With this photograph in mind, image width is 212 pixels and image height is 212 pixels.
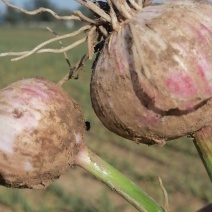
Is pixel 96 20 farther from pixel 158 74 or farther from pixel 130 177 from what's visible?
pixel 130 177

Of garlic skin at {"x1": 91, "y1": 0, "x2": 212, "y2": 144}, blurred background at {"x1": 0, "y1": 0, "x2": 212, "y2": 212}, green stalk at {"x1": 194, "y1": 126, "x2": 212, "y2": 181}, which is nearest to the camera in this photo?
garlic skin at {"x1": 91, "y1": 0, "x2": 212, "y2": 144}

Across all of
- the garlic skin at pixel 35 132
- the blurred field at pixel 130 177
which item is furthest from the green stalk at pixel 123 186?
the blurred field at pixel 130 177

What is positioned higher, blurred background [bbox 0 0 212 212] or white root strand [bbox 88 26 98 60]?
white root strand [bbox 88 26 98 60]

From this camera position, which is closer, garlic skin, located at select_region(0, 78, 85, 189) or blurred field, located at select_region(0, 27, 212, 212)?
garlic skin, located at select_region(0, 78, 85, 189)

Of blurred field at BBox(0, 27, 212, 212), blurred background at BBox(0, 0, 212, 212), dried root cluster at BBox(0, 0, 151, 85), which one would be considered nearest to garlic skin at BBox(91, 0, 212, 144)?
dried root cluster at BBox(0, 0, 151, 85)

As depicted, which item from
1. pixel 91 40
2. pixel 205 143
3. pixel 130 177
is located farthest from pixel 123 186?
pixel 130 177

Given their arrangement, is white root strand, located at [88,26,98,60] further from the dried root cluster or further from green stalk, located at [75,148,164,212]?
green stalk, located at [75,148,164,212]
